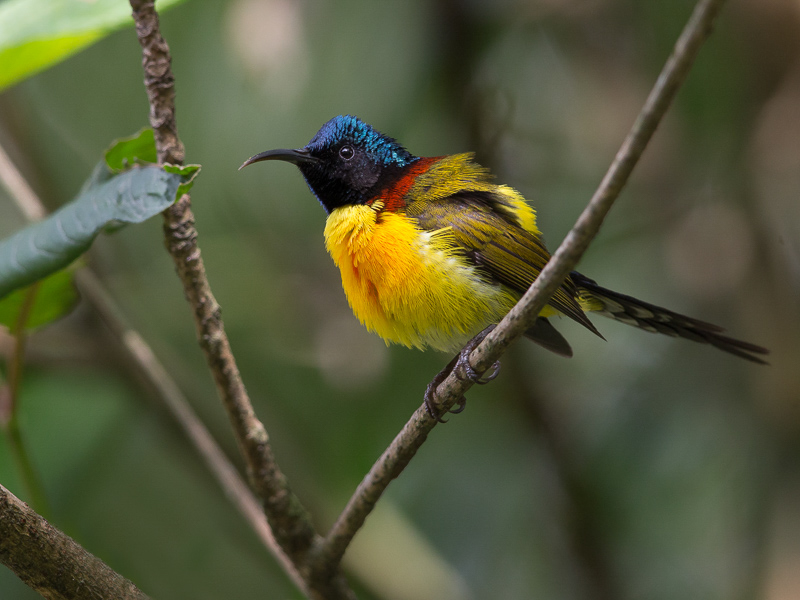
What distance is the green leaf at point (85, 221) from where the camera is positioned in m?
2.30

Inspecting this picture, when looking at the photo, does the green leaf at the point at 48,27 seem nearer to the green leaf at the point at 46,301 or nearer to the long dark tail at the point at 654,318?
the green leaf at the point at 46,301

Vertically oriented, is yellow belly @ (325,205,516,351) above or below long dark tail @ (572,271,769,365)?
above

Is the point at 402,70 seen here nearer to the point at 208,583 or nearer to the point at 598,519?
the point at 598,519

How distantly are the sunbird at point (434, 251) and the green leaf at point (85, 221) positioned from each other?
0.66 metres

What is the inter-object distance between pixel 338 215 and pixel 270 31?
7.57 feet

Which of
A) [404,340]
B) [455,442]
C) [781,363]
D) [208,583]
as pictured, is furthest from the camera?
[455,442]

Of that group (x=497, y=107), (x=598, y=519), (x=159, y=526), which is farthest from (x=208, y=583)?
(x=497, y=107)

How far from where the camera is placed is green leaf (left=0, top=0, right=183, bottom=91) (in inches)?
99.3

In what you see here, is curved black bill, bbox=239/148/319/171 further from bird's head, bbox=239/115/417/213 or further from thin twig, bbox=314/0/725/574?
thin twig, bbox=314/0/725/574

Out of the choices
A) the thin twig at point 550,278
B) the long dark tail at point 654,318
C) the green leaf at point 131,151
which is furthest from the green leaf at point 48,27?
the long dark tail at point 654,318

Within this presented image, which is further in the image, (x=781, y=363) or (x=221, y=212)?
(x=221, y=212)

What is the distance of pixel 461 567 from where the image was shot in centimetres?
509

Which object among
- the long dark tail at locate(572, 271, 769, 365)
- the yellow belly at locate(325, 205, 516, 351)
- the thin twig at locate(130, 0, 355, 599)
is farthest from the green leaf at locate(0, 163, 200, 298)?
the long dark tail at locate(572, 271, 769, 365)

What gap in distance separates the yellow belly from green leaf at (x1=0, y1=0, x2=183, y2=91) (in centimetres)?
112
